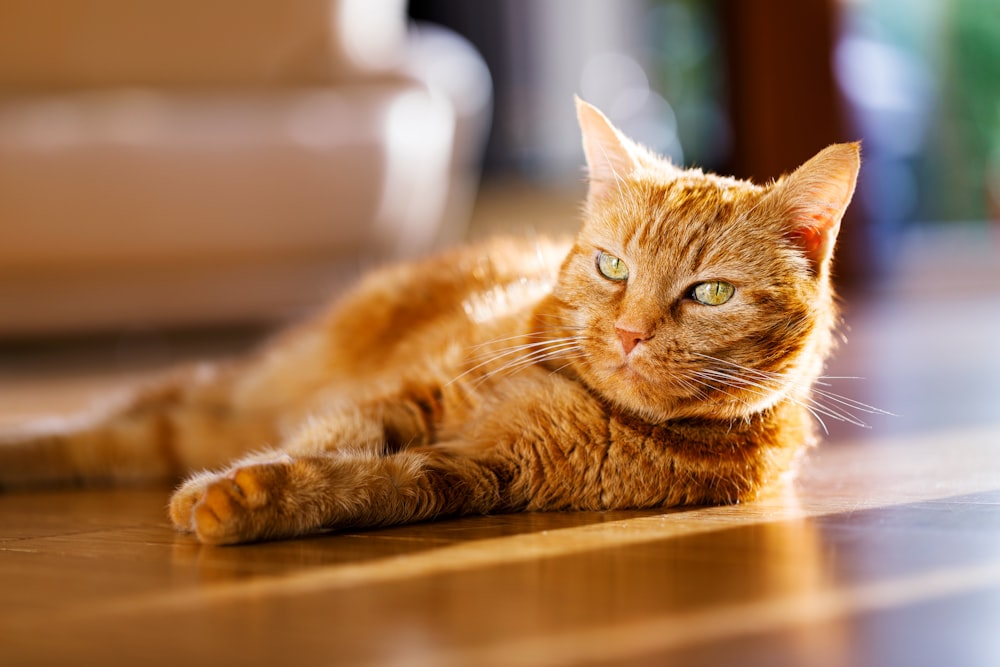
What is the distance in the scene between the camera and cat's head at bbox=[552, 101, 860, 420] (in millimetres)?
1525

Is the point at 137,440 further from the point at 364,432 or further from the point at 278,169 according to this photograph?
the point at 278,169

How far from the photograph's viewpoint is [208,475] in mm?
1517

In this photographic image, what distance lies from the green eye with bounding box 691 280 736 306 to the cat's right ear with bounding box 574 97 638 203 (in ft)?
0.88

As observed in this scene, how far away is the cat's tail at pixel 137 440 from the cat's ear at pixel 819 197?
A: 1.05 meters

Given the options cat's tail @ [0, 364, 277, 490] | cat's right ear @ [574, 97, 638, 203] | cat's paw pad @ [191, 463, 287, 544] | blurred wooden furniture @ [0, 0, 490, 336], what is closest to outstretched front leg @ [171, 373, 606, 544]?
cat's paw pad @ [191, 463, 287, 544]

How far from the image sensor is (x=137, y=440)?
2.13 m

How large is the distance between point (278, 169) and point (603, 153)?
2.58m

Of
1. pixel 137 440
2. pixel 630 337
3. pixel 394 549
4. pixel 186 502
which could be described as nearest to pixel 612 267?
pixel 630 337

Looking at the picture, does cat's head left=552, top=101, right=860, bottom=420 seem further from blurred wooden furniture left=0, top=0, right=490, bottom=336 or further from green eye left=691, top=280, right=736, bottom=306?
blurred wooden furniture left=0, top=0, right=490, bottom=336

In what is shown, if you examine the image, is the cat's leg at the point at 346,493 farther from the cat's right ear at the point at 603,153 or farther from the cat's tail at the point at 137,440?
the cat's tail at the point at 137,440

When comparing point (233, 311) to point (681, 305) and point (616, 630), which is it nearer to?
point (681, 305)

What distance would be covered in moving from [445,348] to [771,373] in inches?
21.7

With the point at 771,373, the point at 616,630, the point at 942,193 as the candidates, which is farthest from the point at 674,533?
the point at 942,193

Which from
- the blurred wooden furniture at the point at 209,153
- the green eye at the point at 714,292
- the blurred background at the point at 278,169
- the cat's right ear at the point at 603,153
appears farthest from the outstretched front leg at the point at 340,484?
the blurred wooden furniture at the point at 209,153
